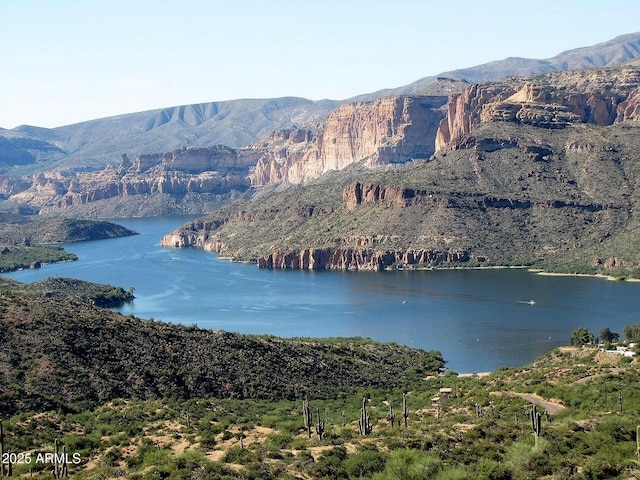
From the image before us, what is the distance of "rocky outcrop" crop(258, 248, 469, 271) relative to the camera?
155 m

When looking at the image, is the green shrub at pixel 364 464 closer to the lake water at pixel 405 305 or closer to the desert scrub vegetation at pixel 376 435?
the desert scrub vegetation at pixel 376 435

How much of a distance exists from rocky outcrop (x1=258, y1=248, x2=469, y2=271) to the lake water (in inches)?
194

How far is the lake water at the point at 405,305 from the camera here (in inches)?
3684

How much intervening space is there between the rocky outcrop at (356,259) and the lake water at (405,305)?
16.2 ft

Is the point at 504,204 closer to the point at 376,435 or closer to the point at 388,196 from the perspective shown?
the point at 388,196

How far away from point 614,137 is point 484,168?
885 inches

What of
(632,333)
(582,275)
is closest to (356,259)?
(582,275)

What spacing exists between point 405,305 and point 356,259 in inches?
1809

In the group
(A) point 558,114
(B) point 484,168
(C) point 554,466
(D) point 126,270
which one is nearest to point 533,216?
(B) point 484,168

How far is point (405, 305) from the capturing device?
11694 centimetres

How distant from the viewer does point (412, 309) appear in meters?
114

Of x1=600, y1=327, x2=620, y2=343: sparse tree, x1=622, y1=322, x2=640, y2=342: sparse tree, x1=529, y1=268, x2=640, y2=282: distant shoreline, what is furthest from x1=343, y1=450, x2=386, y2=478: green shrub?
x1=529, y1=268, x2=640, y2=282: distant shoreline

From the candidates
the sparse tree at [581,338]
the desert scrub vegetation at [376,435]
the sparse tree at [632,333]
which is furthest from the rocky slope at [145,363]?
the sparse tree at [632,333]

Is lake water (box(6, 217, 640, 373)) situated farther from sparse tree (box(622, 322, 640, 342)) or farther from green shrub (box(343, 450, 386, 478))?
green shrub (box(343, 450, 386, 478))
